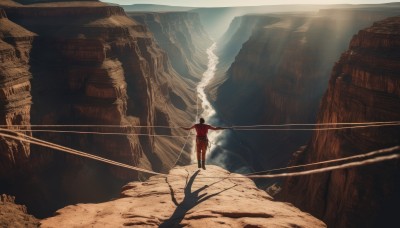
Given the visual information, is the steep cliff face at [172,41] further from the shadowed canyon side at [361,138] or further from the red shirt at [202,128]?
the red shirt at [202,128]

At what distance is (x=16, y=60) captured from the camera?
4072cm

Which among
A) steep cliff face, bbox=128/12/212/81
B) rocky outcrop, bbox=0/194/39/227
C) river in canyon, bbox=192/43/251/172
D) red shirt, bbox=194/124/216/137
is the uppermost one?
steep cliff face, bbox=128/12/212/81

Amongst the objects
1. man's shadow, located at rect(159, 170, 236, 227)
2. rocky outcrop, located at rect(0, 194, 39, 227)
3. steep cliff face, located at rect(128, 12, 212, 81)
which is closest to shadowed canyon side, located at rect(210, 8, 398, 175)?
steep cliff face, located at rect(128, 12, 212, 81)

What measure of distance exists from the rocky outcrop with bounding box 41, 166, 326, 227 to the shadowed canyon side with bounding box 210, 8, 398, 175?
47.0 meters

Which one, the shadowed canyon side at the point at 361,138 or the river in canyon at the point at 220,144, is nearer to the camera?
the shadowed canyon side at the point at 361,138

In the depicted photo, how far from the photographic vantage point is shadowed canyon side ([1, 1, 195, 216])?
125 ft

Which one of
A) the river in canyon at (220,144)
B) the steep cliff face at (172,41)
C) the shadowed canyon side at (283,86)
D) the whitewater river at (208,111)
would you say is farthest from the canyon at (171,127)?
the steep cliff face at (172,41)

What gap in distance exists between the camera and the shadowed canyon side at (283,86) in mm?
68688

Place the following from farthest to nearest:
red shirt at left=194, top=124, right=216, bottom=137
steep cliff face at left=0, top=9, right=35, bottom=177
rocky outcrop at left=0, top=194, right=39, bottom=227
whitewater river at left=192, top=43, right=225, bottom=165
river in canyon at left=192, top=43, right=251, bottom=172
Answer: whitewater river at left=192, top=43, right=225, bottom=165 < river in canyon at left=192, top=43, right=251, bottom=172 < steep cliff face at left=0, top=9, right=35, bottom=177 < red shirt at left=194, top=124, right=216, bottom=137 < rocky outcrop at left=0, top=194, right=39, bottom=227

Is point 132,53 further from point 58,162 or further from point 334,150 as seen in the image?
point 334,150

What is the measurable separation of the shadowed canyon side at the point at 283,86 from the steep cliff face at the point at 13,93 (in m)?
38.6

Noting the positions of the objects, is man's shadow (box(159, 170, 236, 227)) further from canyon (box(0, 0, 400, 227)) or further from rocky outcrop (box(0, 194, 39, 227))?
rocky outcrop (box(0, 194, 39, 227))

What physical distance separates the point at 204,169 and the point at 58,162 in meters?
26.7

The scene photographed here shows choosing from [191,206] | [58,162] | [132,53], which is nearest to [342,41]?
[132,53]
